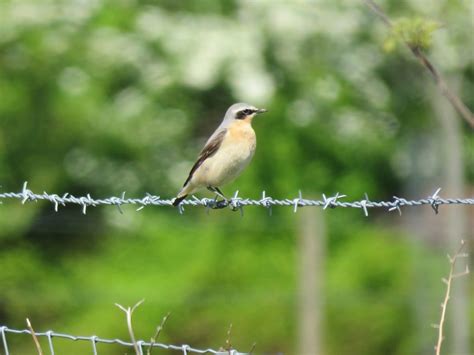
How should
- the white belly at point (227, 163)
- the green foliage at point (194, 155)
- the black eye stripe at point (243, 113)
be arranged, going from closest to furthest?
1. the white belly at point (227, 163)
2. the black eye stripe at point (243, 113)
3. the green foliage at point (194, 155)

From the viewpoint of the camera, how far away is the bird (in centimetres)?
637

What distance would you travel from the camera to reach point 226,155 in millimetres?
6398

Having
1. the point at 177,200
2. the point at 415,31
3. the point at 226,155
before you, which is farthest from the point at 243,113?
the point at 415,31

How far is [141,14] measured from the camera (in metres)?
12.4

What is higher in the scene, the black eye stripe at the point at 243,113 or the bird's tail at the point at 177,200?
the black eye stripe at the point at 243,113

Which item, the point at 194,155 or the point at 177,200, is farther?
the point at 194,155

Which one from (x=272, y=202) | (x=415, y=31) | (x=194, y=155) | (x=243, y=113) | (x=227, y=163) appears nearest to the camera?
(x=415, y=31)

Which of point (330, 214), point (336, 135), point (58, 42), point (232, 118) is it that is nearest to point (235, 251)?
point (330, 214)

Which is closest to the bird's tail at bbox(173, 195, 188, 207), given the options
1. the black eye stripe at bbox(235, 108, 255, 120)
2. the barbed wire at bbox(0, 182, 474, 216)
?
the barbed wire at bbox(0, 182, 474, 216)

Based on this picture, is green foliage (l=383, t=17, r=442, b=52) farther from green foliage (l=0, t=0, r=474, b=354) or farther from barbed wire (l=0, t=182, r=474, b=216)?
green foliage (l=0, t=0, r=474, b=354)

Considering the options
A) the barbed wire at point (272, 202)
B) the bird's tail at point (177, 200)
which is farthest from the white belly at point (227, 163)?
the barbed wire at point (272, 202)

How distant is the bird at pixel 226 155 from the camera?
6.37m

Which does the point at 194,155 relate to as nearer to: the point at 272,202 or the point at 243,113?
the point at 243,113

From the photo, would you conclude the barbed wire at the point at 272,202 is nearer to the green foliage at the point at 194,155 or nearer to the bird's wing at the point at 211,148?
the bird's wing at the point at 211,148
